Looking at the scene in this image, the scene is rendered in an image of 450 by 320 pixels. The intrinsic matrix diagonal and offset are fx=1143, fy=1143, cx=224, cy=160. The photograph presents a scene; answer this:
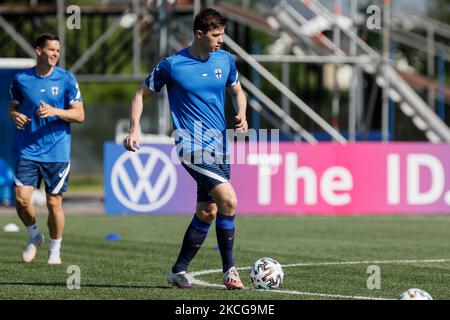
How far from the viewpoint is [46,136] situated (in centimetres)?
1156

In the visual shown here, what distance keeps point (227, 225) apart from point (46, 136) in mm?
2971

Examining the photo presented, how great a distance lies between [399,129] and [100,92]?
23.2 metres

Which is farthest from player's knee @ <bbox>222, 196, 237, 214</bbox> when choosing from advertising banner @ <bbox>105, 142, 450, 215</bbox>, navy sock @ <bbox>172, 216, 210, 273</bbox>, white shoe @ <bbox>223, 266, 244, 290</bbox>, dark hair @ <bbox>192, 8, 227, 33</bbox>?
advertising banner @ <bbox>105, 142, 450, 215</bbox>

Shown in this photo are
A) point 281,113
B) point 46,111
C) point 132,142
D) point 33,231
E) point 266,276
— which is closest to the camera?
point 132,142

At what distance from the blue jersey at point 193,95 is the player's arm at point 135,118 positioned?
77 mm

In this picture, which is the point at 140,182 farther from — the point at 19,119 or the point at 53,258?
the point at 19,119

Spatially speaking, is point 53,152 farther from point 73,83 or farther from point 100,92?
point 100,92

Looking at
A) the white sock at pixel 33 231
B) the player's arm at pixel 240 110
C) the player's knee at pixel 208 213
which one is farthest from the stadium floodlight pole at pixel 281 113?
the player's knee at pixel 208 213

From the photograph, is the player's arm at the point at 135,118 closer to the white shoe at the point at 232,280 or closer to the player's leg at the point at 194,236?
the player's leg at the point at 194,236

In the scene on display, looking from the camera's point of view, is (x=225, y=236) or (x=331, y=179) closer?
(x=225, y=236)

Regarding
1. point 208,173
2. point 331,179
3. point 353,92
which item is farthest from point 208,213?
point 353,92

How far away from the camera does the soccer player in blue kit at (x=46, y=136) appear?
453 inches

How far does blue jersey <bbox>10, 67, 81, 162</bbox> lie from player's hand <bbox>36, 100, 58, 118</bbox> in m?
0.35

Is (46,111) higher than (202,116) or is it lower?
higher
